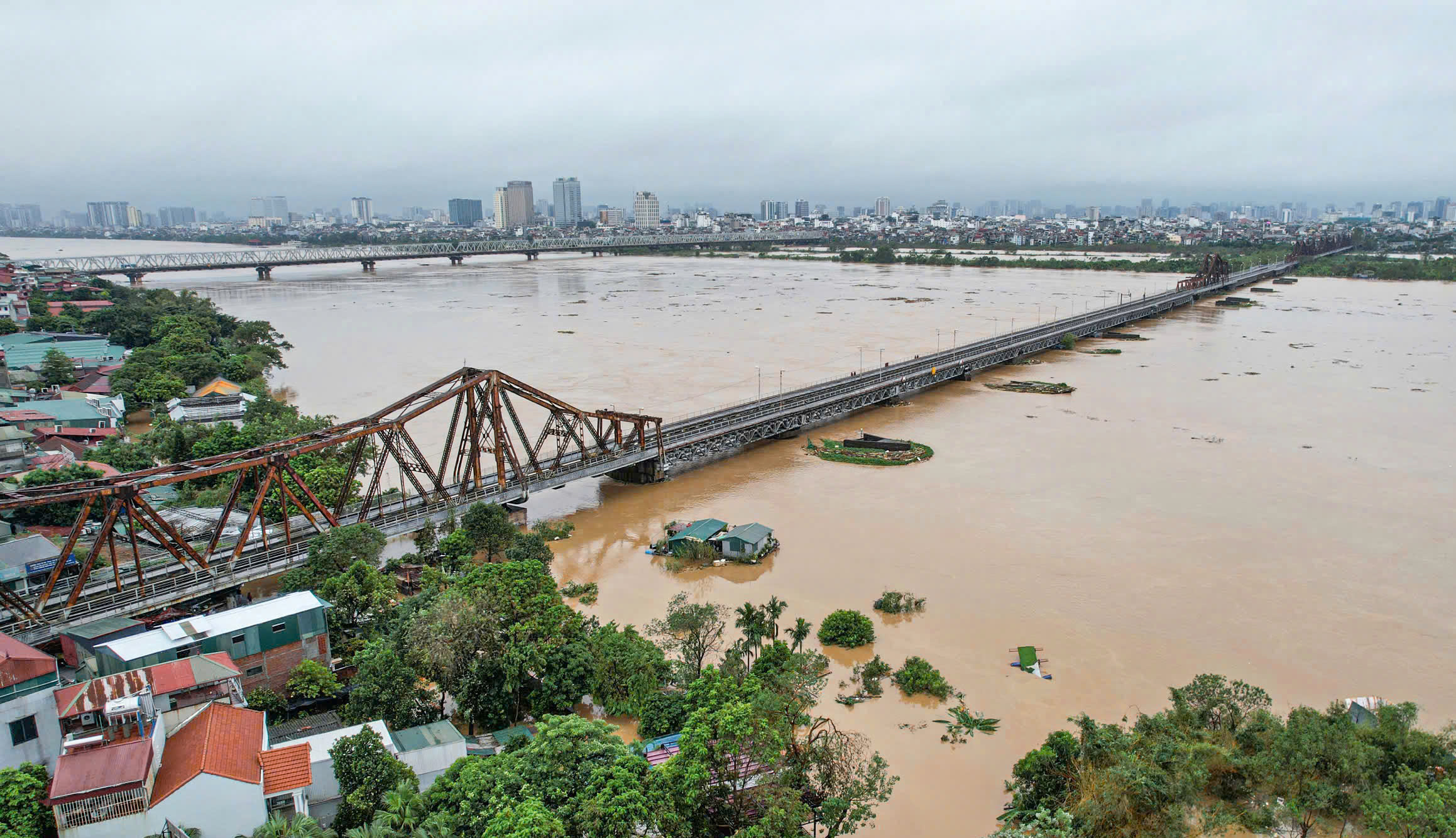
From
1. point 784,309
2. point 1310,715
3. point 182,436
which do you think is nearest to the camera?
point 1310,715

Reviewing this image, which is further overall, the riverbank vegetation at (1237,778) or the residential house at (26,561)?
the residential house at (26,561)

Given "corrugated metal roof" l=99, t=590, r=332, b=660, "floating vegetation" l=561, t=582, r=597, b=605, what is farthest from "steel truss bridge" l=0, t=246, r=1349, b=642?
"floating vegetation" l=561, t=582, r=597, b=605

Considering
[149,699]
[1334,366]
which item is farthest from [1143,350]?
[149,699]

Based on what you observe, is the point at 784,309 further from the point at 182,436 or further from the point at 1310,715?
the point at 1310,715

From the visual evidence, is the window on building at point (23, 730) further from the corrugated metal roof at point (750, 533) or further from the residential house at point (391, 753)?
the corrugated metal roof at point (750, 533)

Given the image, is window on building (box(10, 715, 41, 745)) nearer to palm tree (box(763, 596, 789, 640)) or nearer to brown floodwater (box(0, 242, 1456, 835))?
brown floodwater (box(0, 242, 1456, 835))

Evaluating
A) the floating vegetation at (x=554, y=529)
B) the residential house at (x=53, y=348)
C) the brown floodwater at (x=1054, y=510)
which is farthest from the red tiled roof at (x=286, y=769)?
the residential house at (x=53, y=348)

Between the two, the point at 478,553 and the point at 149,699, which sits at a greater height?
the point at 149,699

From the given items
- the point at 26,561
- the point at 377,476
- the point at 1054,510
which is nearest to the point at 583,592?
the point at 377,476
